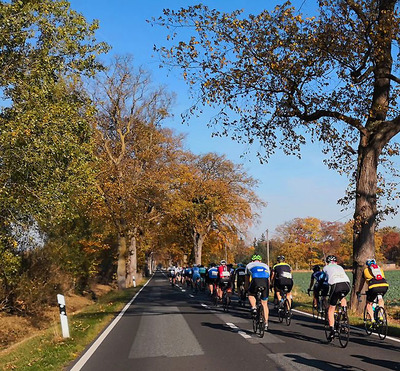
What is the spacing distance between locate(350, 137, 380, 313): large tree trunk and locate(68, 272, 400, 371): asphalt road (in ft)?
10.2

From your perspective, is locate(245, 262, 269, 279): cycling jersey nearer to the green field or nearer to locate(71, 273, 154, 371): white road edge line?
locate(71, 273, 154, 371): white road edge line

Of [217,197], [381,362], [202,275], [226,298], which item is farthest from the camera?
[217,197]

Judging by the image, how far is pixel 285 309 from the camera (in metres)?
13.1

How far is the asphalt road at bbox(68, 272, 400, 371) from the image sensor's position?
7.57 metres

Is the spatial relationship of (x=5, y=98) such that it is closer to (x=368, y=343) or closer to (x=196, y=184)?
(x=368, y=343)

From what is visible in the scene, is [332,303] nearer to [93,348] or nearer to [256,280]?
[256,280]

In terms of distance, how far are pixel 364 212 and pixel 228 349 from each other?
27.4 ft

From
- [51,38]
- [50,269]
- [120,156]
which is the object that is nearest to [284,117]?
[51,38]

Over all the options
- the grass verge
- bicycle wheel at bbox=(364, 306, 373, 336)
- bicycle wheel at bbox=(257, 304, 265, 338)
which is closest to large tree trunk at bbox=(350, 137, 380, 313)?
bicycle wheel at bbox=(364, 306, 373, 336)

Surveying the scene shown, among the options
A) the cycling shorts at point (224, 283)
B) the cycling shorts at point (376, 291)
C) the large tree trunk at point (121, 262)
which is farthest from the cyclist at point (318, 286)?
the large tree trunk at point (121, 262)

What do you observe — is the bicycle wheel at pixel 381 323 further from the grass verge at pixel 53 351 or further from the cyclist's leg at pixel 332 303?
the grass verge at pixel 53 351

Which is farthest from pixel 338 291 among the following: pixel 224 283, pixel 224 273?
pixel 224 273

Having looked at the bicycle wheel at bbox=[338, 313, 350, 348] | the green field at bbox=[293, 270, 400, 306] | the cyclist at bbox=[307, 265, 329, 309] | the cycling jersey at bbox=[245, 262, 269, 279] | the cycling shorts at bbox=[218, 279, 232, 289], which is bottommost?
the green field at bbox=[293, 270, 400, 306]

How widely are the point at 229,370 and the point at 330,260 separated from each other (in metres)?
4.15
